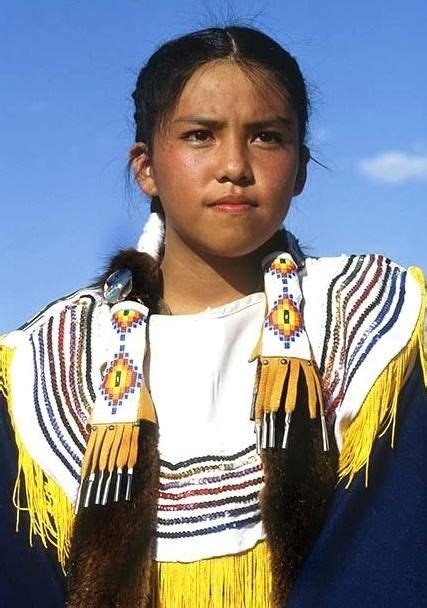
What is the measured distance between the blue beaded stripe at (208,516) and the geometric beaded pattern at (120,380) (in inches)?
9.4

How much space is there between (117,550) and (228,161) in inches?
30.3

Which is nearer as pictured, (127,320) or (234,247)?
(234,247)

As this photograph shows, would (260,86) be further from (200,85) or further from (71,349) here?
(71,349)

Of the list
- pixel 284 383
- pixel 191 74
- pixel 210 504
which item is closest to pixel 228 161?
pixel 191 74

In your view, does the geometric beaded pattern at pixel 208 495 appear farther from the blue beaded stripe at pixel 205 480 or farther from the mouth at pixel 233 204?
the mouth at pixel 233 204

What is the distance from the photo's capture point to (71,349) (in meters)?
2.60

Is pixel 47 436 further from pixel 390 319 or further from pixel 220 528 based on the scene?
pixel 390 319

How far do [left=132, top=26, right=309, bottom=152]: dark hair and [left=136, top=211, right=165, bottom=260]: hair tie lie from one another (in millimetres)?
177

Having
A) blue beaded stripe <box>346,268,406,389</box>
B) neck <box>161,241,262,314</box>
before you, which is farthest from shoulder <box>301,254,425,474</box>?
neck <box>161,241,262,314</box>

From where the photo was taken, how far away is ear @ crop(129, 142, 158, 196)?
8.50 ft

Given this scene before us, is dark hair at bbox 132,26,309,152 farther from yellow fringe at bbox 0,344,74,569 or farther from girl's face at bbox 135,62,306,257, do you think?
yellow fringe at bbox 0,344,74,569

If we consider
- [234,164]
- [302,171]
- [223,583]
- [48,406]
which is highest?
[302,171]

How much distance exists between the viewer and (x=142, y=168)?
261 centimetres

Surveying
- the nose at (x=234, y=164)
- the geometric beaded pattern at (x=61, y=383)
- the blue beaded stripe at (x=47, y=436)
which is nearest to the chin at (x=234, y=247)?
the nose at (x=234, y=164)
